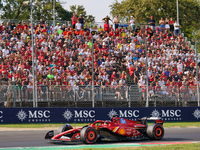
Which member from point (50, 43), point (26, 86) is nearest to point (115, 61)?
point (50, 43)

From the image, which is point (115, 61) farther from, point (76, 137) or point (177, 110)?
point (76, 137)

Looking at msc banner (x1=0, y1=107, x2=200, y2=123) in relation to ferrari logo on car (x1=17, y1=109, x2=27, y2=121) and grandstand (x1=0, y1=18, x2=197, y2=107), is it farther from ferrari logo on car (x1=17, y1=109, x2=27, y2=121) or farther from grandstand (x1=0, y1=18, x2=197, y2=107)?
grandstand (x1=0, y1=18, x2=197, y2=107)

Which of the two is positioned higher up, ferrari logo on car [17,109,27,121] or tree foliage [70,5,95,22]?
tree foliage [70,5,95,22]

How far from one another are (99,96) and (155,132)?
8874 millimetres

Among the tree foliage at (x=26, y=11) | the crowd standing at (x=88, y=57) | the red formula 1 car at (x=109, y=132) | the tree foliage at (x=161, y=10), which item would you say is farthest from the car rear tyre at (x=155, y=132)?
the tree foliage at (x=26, y=11)

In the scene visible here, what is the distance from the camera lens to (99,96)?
24109mm

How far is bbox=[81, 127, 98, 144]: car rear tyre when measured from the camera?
46.5 feet

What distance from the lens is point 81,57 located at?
86.8 ft

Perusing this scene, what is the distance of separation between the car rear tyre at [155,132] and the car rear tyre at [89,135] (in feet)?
7.26

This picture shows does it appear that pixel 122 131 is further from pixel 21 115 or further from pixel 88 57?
pixel 88 57

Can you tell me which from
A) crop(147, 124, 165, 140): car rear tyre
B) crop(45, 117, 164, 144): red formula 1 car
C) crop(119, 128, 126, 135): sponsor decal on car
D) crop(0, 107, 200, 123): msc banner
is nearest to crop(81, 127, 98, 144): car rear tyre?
crop(45, 117, 164, 144): red formula 1 car

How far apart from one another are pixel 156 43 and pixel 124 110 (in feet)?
27.4

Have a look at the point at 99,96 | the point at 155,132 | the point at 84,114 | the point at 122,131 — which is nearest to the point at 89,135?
the point at 122,131

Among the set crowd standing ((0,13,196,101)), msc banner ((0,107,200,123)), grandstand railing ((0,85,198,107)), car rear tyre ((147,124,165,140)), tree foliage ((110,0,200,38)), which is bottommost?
car rear tyre ((147,124,165,140))
